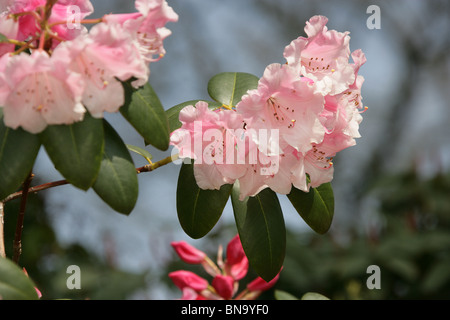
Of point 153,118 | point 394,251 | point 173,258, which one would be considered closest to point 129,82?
point 153,118

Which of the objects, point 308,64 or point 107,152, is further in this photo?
point 308,64

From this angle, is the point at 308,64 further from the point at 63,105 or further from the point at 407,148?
the point at 407,148

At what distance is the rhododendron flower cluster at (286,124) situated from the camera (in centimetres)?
81

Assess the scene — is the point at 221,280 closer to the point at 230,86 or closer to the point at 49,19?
the point at 230,86

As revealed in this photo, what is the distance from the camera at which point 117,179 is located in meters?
0.77

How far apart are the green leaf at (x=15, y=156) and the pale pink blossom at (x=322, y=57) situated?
1.23 ft

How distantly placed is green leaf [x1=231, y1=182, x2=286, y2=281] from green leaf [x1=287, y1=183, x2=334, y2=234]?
3 centimetres

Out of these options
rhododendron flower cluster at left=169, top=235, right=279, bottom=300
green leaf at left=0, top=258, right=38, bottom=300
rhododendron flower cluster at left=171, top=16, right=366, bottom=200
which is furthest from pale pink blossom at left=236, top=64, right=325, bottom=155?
rhododendron flower cluster at left=169, top=235, right=279, bottom=300

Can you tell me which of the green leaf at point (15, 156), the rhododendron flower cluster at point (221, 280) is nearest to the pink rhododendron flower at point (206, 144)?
the green leaf at point (15, 156)

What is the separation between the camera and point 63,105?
704mm

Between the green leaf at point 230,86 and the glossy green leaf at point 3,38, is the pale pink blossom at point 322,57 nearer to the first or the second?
the green leaf at point 230,86

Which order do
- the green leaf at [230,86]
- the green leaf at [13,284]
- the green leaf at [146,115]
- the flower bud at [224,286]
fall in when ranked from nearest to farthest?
the green leaf at [13,284] → the green leaf at [146,115] → the green leaf at [230,86] → the flower bud at [224,286]

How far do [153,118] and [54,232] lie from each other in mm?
1896

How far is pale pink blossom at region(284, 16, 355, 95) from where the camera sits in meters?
0.83
